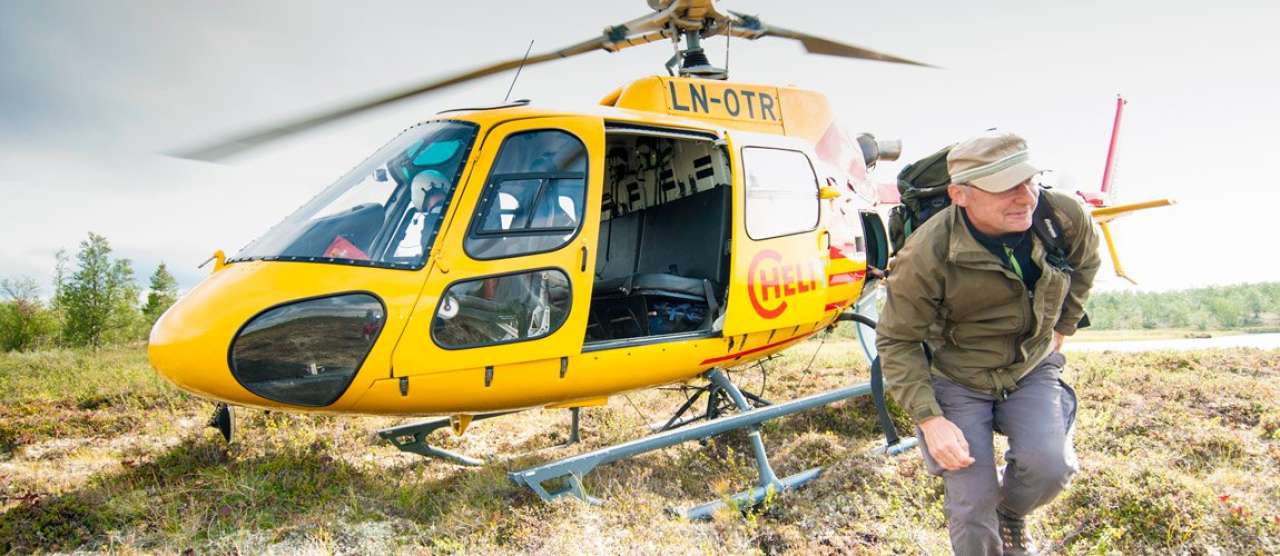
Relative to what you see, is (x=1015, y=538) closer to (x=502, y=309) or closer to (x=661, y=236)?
(x=502, y=309)

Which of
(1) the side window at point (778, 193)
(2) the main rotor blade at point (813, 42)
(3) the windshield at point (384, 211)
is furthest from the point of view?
(2) the main rotor blade at point (813, 42)

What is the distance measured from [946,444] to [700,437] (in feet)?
6.84

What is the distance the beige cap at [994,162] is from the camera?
2.31 meters

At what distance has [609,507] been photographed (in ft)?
12.3

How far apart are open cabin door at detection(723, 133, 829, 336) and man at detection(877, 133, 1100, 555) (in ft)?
6.20

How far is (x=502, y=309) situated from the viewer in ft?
11.9

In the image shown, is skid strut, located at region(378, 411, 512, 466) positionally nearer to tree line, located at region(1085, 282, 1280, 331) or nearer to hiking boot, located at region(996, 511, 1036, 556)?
hiking boot, located at region(996, 511, 1036, 556)

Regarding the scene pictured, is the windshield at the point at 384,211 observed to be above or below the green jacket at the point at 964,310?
above

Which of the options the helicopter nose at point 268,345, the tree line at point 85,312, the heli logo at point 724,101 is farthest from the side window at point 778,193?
the tree line at point 85,312

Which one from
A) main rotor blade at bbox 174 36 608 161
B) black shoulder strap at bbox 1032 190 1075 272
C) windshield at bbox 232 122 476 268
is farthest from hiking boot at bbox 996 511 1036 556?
main rotor blade at bbox 174 36 608 161

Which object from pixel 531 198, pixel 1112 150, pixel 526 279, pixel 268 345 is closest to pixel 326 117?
pixel 531 198

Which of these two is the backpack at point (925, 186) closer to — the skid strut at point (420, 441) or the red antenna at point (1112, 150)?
the skid strut at point (420, 441)

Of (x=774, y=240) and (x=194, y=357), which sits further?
(x=774, y=240)

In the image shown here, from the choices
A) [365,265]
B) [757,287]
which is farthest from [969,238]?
[365,265]
